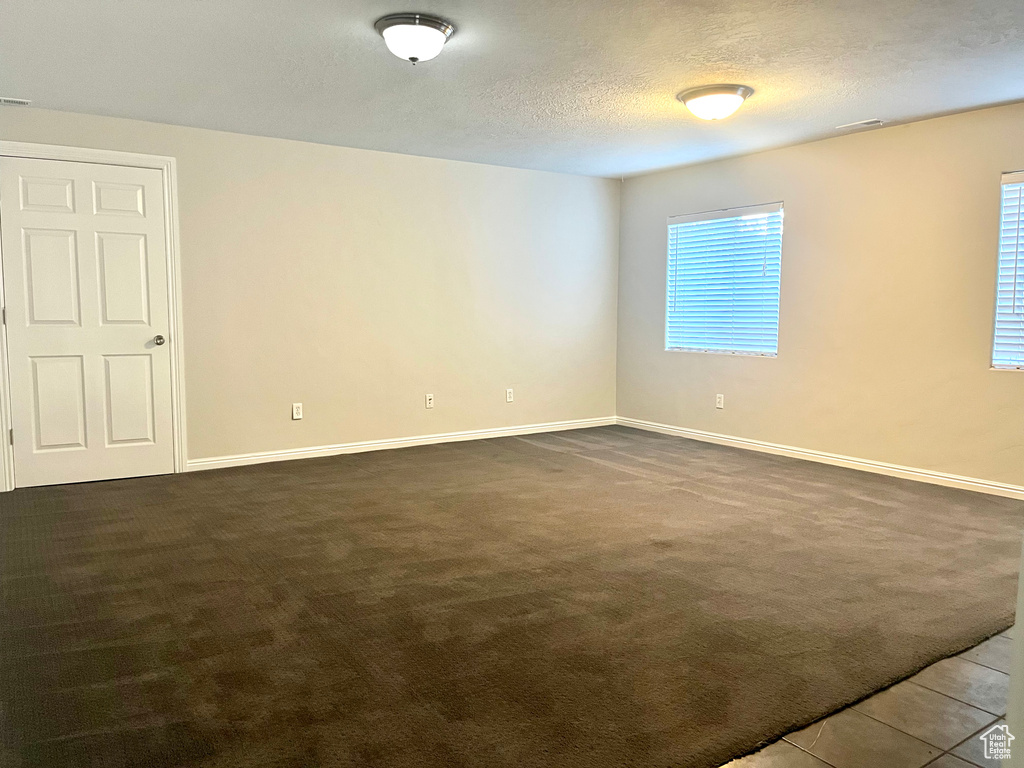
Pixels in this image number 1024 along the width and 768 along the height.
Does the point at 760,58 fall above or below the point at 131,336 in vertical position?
above

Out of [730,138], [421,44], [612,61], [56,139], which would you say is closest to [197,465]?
[56,139]

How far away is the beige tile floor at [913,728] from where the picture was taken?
1.85m

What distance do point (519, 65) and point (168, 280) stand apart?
2949 mm

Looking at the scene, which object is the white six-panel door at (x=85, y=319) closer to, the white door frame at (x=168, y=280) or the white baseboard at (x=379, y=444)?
the white door frame at (x=168, y=280)

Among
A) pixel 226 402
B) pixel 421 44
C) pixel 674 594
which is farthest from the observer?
pixel 226 402

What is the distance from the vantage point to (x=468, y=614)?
2725mm

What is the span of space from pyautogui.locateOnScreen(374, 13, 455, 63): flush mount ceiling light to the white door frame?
8.22ft

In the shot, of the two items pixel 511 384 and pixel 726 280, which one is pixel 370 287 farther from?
pixel 726 280

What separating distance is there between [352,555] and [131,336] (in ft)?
8.76

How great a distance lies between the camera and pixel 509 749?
6.16ft

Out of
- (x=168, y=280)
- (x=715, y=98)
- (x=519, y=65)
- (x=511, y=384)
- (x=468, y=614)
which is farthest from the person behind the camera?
(x=511, y=384)

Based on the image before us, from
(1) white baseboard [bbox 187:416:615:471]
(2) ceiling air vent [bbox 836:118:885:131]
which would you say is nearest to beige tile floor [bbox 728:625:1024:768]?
(2) ceiling air vent [bbox 836:118:885:131]

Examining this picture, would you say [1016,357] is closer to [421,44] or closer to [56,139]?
[421,44]

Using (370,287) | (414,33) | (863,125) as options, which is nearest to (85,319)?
(370,287)
